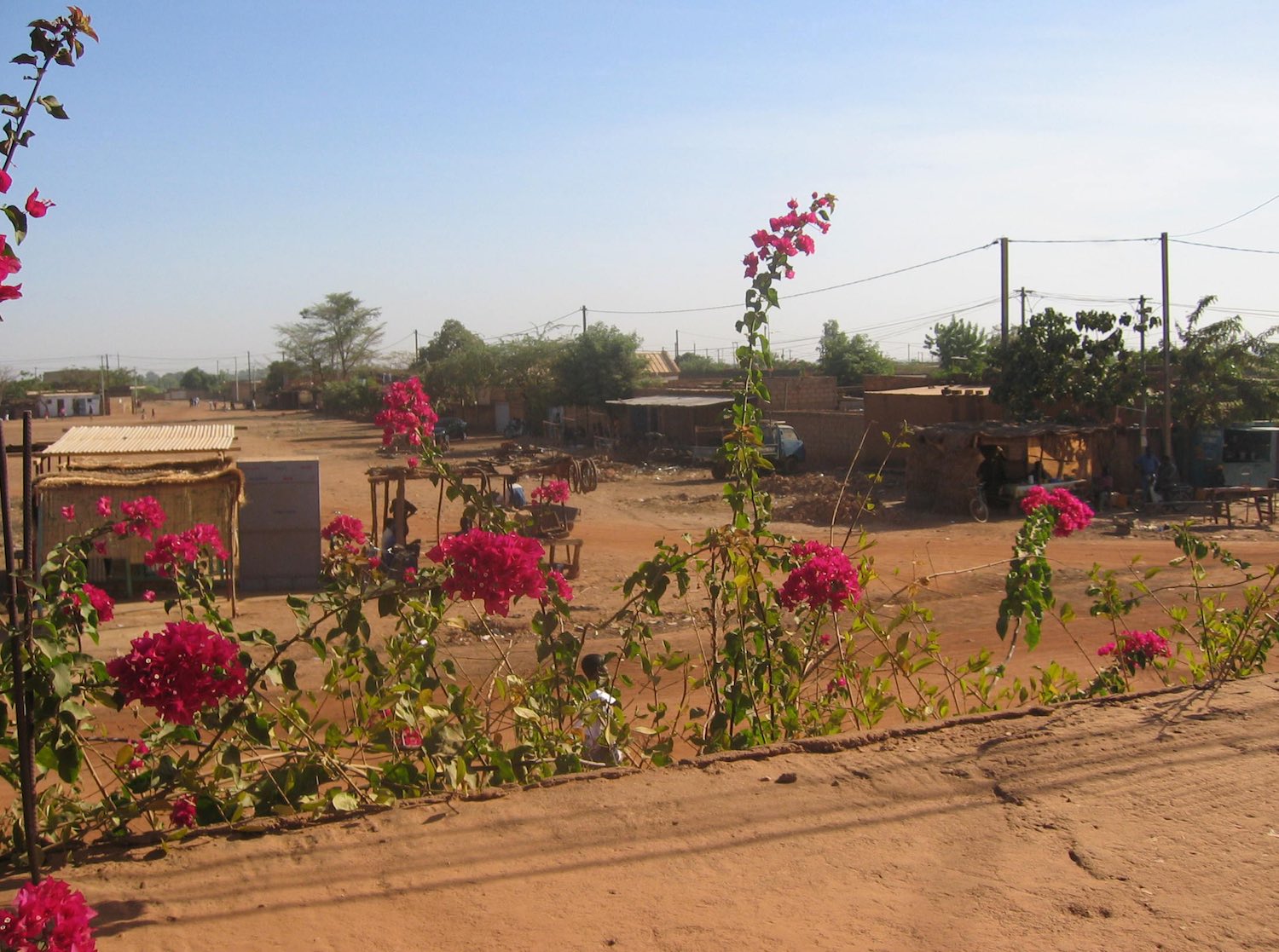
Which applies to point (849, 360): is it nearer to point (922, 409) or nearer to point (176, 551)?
point (922, 409)

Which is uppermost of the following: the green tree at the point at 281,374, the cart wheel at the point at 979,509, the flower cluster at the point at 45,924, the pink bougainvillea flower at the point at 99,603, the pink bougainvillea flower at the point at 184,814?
the green tree at the point at 281,374

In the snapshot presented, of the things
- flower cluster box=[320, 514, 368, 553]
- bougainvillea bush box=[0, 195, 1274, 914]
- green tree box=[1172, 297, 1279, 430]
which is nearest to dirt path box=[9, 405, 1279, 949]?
bougainvillea bush box=[0, 195, 1274, 914]

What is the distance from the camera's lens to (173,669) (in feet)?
9.98

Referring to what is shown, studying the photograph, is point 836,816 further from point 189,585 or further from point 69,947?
point 189,585

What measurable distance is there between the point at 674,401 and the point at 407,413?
29918 mm

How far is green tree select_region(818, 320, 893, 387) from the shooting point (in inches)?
1802

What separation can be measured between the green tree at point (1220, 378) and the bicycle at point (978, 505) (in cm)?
584

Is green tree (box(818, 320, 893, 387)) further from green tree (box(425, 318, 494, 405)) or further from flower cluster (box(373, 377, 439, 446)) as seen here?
flower cluster (box(373, 377, 439, 446))

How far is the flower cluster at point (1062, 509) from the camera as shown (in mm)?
5441

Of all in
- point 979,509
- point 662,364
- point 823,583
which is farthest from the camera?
point 662,364

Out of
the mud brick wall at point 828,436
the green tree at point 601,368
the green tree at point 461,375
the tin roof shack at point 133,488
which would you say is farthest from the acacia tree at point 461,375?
the tin roof shack at point 133,488

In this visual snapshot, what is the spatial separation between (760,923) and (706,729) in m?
A: 1.74

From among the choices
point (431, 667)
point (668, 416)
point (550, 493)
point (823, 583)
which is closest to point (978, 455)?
point (550, 493)

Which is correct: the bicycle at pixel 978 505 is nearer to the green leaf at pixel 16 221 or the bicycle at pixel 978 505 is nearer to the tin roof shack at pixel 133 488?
Answer: the tin roof shack at pixel 133 488
